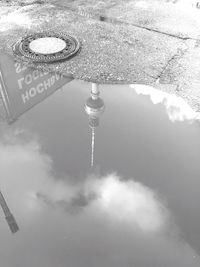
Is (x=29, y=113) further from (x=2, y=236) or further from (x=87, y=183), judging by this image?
(x=2, y=236)

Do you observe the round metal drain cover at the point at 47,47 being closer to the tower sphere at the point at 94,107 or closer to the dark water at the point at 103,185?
the dark water at the point at 103,185

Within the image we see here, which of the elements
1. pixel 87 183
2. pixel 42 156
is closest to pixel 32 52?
pixel 42 156

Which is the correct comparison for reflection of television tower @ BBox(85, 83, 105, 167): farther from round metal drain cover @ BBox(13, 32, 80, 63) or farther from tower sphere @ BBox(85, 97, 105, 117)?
round metal drain cover @ BBox(13, 32, 80, 63)

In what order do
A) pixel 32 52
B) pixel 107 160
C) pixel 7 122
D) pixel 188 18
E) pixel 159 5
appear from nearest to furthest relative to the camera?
pixel 107 160 → pixel 7 122 → pixel 32 52 → pixel 188 18 → pixel 159 5

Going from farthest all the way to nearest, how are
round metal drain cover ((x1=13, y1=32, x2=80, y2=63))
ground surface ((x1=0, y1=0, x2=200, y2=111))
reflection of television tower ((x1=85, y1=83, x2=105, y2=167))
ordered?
round metal drain cover ((x1=13, y1=32, x2=80, y2=63)) < ground surface ((x1=0, y1=0, x2=200, y2=111)) < reflection of television tower ((x1=85, y1=83, x2=105, y2=167))

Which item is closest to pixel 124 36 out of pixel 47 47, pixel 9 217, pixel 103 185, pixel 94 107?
pixel 47 47

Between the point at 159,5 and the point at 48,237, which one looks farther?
the point at 159,5

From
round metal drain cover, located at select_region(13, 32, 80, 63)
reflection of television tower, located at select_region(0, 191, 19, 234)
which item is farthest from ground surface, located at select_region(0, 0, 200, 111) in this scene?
reflection of television tower, located at select_region(0, 191, 19, 234)
